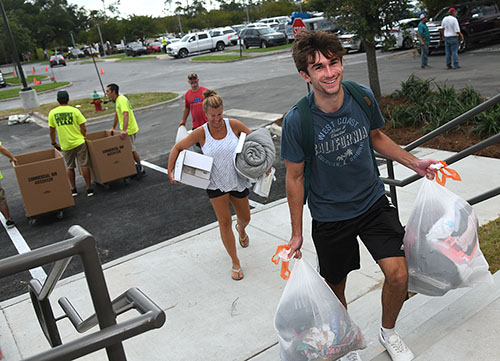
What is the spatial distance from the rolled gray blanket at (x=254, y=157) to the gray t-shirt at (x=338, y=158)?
1.76 m

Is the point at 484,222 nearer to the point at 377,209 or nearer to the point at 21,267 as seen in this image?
the point at 377,209

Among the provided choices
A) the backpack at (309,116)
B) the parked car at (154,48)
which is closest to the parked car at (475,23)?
the backpack at (309,116)

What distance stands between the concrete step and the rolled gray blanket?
177 cm

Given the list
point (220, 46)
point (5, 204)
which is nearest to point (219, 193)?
point (5, 204)

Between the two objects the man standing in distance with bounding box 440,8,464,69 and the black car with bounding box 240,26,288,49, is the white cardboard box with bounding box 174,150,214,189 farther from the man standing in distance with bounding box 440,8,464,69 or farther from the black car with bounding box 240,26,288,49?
the black car with bounding box 240,26,288,49

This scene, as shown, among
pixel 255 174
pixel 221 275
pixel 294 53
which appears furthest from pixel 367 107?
pixel 221 275

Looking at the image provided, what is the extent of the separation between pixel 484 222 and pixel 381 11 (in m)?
6.09

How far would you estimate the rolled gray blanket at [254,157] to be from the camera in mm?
4617

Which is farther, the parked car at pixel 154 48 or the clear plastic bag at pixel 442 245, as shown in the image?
the parked car at pixel 154 48

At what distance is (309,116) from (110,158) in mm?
6283

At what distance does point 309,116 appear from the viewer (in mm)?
2699

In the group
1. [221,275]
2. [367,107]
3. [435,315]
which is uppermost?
[367,107]

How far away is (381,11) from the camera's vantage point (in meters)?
9.75

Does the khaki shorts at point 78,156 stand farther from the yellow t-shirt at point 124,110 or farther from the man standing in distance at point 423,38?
the man standing in distance at point 423,38
